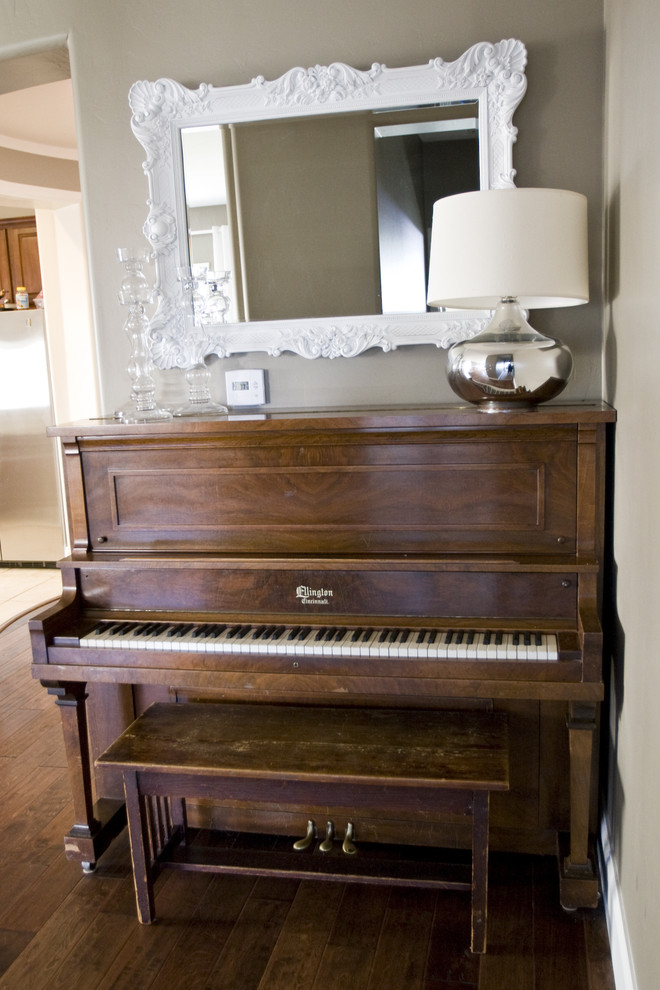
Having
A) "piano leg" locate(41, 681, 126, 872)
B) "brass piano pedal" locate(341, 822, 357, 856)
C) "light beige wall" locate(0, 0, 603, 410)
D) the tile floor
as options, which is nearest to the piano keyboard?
"piano leg" locate(41, 681, 126, 872)

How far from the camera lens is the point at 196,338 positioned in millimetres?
2576

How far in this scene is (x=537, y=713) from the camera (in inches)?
87.7

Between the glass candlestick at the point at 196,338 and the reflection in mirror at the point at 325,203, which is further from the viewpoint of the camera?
the glass candlestick at the point at 196,338

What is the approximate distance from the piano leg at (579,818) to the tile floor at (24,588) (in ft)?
11.2

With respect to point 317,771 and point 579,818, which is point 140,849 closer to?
point 317,771

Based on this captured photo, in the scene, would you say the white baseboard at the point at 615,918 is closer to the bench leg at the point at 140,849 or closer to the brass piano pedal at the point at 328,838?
→ the brass piano pedal at the point at 328,838

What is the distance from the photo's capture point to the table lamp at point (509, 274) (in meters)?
1.95

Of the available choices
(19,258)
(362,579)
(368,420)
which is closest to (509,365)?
(368,420)

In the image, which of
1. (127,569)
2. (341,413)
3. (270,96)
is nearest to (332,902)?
(127,569)

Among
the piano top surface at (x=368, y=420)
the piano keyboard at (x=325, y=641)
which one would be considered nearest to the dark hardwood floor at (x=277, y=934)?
the piano keyboard at (x=325, y=641)

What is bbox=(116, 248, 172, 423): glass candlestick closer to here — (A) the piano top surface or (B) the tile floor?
(A) the piano top surface

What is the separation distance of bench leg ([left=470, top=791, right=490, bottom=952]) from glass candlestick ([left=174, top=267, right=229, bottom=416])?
50.1 inches

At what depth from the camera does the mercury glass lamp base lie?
6.73ft

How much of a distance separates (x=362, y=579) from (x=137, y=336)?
0.97m
